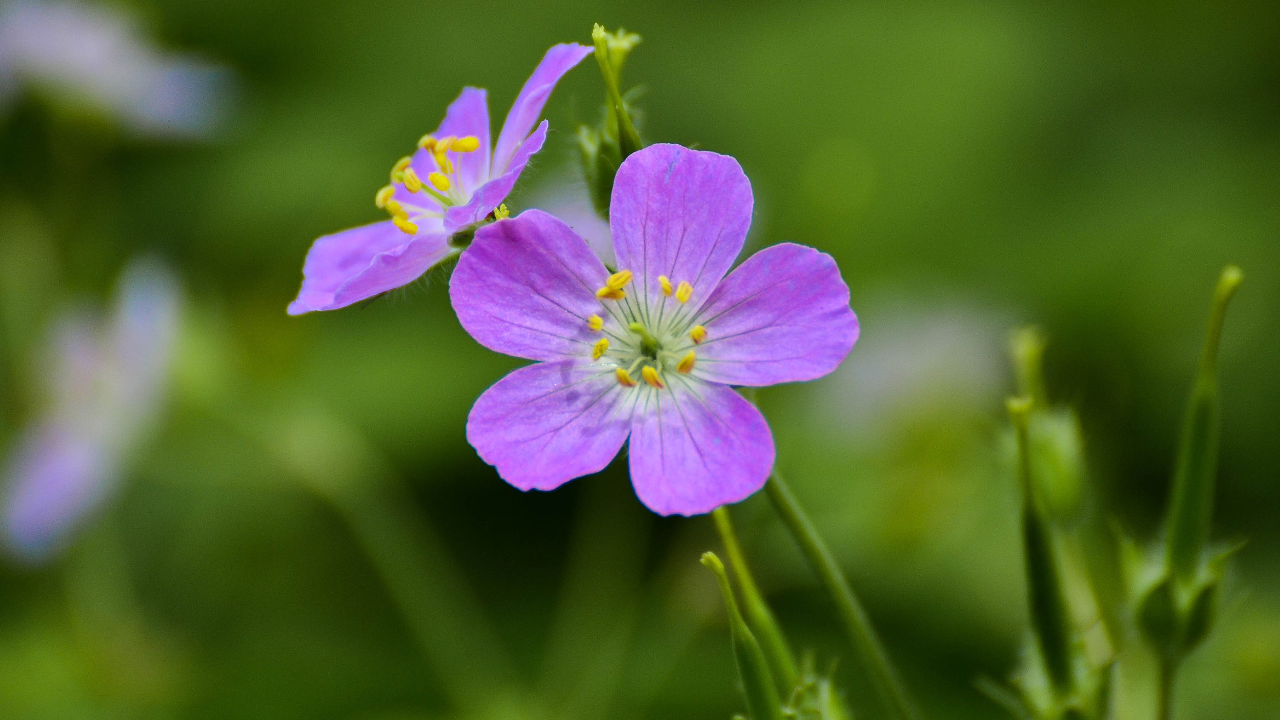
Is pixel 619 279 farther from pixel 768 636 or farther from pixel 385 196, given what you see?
pixel 768 636

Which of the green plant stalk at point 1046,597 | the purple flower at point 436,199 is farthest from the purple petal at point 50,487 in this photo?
the green plant stalk at point 1046,597

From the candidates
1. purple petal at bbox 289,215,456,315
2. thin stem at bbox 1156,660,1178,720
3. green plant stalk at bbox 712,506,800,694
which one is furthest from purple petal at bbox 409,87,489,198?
thin stem at bbox 1156,660,1178,720

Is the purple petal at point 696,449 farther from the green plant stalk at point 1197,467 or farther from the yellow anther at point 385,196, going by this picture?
the green plant stalk at point 1197,467

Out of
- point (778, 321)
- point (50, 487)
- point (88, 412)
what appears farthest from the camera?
point (88, 412)

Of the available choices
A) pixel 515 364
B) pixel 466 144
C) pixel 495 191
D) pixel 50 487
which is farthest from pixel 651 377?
pixel 50 487

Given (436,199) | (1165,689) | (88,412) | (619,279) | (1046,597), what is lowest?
(1165,689)

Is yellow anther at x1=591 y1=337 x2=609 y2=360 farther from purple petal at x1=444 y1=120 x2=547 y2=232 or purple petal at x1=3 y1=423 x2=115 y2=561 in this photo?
purple petal at x1=3 y1=423 x2=115 y2=561

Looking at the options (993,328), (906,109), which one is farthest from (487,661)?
(906,109)

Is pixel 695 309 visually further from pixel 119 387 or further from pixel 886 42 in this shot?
pixel 886 42
